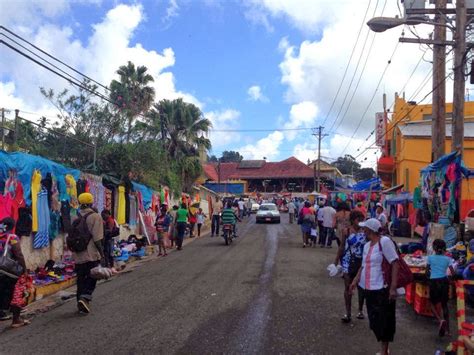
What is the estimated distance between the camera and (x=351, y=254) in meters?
7.65

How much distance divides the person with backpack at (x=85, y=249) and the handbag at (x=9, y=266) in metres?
0.97

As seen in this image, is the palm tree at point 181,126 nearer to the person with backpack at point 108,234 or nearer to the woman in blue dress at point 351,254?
the person with backpack at point 108,234

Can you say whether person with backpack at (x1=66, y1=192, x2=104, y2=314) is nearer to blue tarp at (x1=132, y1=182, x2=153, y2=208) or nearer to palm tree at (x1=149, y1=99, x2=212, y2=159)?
blue tarp at (x1=132, y1=182, x2=153, y2=208)

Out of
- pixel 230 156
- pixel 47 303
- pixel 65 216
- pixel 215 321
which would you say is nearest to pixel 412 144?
pixel 65 216

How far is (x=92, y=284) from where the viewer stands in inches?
328

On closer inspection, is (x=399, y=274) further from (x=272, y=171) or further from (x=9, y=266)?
(x=272, y=171)

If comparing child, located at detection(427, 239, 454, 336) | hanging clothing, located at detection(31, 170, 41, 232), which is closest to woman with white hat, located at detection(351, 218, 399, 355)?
child, located at detection(427, 239, 454, 336)

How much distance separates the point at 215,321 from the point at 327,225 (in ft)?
38.2

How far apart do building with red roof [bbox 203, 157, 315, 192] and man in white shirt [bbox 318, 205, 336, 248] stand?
165ft

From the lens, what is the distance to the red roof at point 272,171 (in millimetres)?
71375

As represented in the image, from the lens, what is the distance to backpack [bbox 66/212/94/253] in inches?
322

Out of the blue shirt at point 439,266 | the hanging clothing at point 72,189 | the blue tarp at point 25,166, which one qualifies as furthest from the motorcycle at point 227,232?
the blue shirt at point 439,266

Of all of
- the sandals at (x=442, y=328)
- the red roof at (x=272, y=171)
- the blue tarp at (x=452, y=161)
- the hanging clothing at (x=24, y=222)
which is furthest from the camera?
the red roof at (x=272, y=171)

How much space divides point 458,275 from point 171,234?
13399 millimetres
